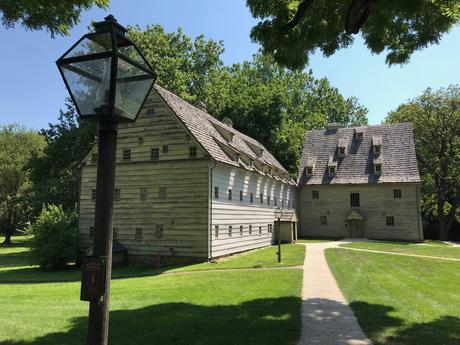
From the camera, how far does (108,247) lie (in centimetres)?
396

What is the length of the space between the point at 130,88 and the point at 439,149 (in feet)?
170

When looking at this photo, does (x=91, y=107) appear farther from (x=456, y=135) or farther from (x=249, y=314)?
(x=456, y=135)

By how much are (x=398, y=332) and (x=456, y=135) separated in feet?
153

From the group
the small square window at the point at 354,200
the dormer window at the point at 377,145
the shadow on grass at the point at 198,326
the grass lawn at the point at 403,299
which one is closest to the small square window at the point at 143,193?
the grass lawn at the point at 403,299

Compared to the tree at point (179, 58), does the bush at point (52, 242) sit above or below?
below

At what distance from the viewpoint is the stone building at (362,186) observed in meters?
Result: 39.8

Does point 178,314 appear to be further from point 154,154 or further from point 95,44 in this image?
point 154,154

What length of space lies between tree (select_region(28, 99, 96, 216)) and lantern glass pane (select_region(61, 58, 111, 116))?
34.4 m

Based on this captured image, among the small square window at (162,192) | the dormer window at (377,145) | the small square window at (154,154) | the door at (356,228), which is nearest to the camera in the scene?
the small square window at (162,192)

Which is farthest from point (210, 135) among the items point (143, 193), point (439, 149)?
point (439, 149)

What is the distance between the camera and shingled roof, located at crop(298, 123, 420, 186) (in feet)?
135

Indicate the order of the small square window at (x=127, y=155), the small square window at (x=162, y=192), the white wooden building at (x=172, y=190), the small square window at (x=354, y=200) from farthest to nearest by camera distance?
the small square window at (x=354, y=200)
the small square window at (x=127, y=155)
the small square window at (x=162, y=192)
the white wooden building at (x=172, y=190)

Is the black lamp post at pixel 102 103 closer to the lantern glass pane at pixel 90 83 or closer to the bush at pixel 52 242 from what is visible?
the lantern glass pane at pixel 90 83

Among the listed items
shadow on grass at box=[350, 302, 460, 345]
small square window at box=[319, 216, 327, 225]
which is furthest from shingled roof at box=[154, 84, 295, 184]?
shadow on grass at box=[350, 302, 460, 345]
